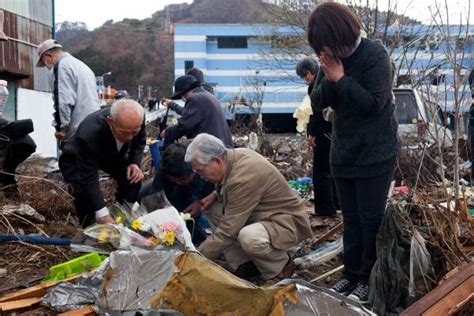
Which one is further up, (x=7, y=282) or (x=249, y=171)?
(x=249, y=171)

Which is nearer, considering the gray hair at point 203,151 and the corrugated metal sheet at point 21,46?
the gray hair at point 203,151

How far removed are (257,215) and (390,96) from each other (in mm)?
1097

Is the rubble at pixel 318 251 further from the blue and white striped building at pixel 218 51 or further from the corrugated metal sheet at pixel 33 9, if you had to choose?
the blue and white striped building at pixel 218 51

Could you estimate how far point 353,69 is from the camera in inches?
126

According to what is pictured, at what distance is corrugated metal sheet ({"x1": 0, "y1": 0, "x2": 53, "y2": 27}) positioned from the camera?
13.3m

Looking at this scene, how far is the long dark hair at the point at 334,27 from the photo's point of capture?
307 centimetres

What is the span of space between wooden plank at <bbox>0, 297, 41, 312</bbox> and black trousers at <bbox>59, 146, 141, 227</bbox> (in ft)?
3.22

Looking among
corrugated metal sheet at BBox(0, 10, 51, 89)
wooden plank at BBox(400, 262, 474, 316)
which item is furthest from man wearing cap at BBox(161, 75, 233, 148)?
corrugated metal sheet at BBox(0, 10, 51, 89)

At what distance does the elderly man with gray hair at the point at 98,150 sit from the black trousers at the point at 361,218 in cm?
155

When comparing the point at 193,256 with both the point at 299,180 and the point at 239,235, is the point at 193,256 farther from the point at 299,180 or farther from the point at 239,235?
the point at 299,180

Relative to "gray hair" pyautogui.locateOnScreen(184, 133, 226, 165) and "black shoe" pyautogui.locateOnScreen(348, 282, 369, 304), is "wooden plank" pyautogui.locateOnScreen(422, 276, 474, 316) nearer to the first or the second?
"black shoe" pyautogui.locateOnScreen(348, 282, 369, 304)

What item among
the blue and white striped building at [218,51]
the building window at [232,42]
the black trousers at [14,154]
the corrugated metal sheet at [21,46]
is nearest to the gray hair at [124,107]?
the black trousers at [14,154]

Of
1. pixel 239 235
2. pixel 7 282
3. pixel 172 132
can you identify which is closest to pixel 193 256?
pixel 239 235

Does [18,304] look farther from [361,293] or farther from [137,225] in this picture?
[361,293]
